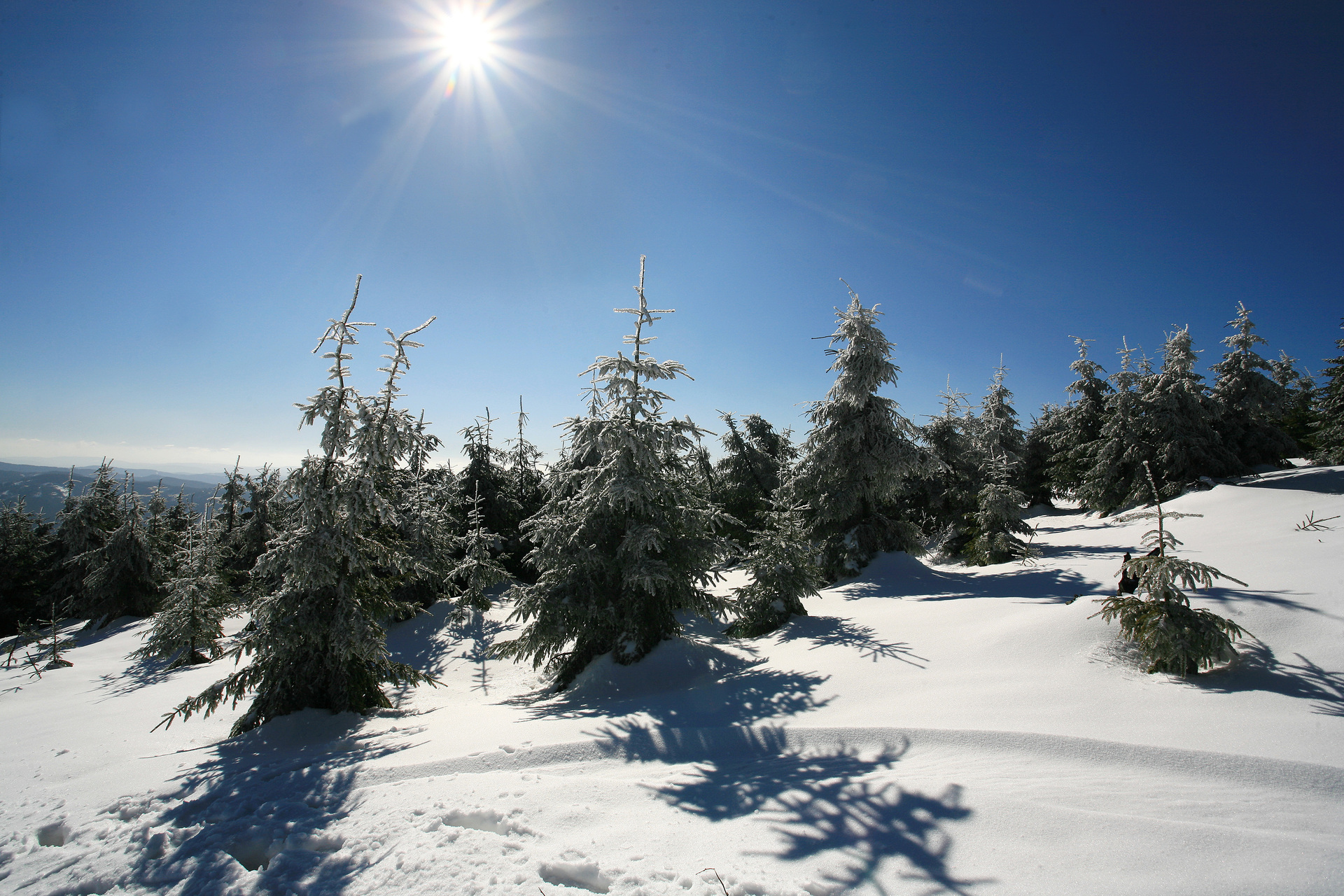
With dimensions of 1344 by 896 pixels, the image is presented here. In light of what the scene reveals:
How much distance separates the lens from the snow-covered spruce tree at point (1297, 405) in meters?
26.1

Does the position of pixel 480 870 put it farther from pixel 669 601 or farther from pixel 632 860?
pixel 669 601

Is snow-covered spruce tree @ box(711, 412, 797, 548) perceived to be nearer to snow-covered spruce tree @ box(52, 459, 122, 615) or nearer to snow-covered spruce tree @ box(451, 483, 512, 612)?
snow-covered spruce tree @ box(451, 483, 512, 612)

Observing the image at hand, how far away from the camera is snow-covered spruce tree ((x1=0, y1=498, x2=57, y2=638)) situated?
28.7 m

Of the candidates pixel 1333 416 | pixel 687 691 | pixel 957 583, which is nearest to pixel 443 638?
pixel 687 691

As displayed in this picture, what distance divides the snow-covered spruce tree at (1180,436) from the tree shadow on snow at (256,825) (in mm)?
26368

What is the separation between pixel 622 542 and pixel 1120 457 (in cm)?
2385

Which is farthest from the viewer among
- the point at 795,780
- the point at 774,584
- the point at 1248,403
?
the point at 1248,403

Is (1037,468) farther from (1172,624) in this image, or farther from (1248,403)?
(1172,624)

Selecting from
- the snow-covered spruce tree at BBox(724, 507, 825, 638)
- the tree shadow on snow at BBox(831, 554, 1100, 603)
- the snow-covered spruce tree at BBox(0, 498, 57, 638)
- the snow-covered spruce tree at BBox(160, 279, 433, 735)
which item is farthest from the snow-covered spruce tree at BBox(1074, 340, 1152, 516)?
the snow-covered spruce tree at BBox(0, 498, 57, 638)

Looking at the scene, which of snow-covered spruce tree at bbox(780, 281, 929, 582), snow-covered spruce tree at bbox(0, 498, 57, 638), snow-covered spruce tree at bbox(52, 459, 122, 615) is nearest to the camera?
snow-covered spruce tree at bbox(780, 281, 929, 582)

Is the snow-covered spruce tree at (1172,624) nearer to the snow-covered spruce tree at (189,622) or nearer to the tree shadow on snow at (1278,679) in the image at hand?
the tree shadow on snow at (1278,679)

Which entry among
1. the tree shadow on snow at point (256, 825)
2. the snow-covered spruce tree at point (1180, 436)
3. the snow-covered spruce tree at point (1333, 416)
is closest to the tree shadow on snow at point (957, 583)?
the tree shadow on snow at point (256, 825)

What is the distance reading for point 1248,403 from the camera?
907 inches

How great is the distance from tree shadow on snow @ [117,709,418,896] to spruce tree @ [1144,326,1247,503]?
2646 cm
